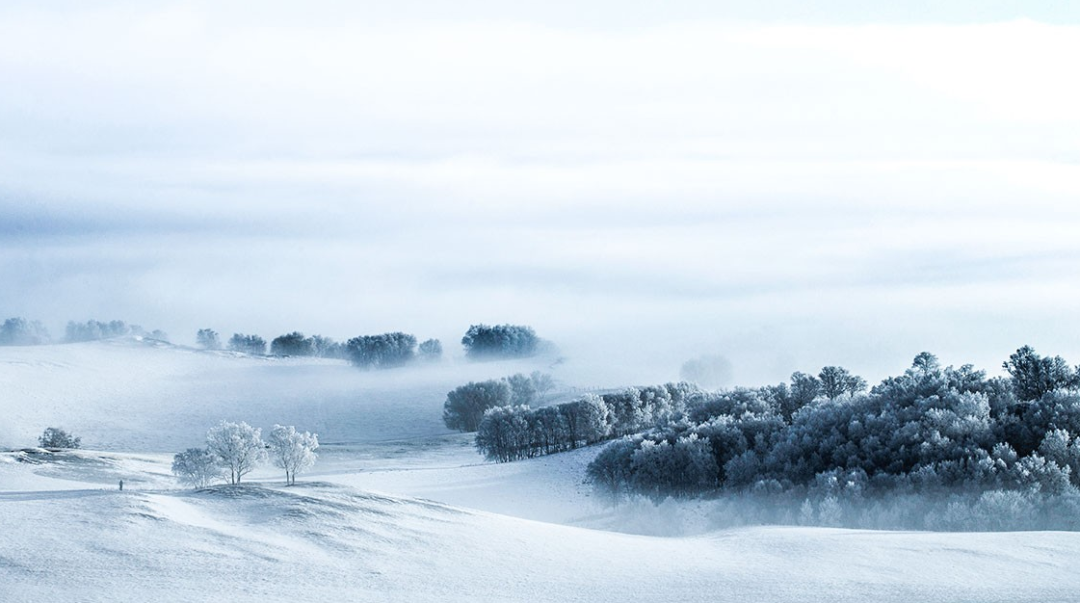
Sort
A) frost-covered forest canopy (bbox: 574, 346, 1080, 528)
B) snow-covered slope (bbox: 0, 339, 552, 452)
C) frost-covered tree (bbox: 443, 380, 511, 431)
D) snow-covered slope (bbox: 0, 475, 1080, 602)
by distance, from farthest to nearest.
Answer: frost-covered tree (bbox: 443, 380, 511, 431) → snow-covered slope (bbox: 0, 339, 552, 452) → frost-covered forest canopy (bbox: 574, 346, 1080, 528) → snow-covered slope (bbox: 0, 475, 1080, 602)

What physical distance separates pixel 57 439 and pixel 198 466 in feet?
140

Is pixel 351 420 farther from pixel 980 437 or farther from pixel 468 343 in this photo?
pixel 980 437

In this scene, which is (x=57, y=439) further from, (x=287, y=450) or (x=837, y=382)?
(x=837, y=382)

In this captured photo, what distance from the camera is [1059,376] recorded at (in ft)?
→ 170

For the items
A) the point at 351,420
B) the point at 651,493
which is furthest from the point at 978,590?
the point at 351,420

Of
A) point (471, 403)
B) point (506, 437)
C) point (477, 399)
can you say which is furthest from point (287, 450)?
point (477, 399)

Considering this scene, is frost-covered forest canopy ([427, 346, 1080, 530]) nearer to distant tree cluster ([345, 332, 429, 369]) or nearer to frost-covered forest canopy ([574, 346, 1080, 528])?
frost-covered forest canopy ([574, 346, 1080, 528])

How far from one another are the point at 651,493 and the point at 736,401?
63.7ft

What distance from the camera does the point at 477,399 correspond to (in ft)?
363

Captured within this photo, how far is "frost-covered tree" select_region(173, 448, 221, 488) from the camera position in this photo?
1895 inches

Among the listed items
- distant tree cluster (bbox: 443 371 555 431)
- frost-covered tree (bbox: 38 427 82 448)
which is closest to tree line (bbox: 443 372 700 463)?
distant tree cluster (bbox: 443 371 555 431)

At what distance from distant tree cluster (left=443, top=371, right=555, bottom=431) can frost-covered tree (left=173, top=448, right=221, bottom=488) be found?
54746 mm

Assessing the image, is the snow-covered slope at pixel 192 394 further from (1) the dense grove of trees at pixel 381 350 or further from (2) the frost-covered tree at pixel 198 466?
(2) the frost-covered tree at pixel 198 466

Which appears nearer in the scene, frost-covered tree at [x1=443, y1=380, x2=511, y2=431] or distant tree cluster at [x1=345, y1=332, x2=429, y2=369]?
frost-covered tree at [x1=443, y1=380, x2=511, y2=431]
